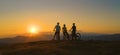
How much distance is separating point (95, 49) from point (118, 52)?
2.31 m

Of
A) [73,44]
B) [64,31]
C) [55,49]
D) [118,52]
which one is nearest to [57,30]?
[64,31]

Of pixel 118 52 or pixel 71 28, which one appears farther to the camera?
pixel 71 28

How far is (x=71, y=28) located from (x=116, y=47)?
32.0ft

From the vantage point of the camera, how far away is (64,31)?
4125 cm

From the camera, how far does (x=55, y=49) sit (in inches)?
1199

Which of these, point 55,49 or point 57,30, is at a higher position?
point 57,30

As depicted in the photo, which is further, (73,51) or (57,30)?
(57,30)

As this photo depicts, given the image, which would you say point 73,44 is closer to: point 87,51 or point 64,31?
point 87,51

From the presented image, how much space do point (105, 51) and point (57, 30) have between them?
38.2 feet

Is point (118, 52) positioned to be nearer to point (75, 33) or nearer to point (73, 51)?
point (73, 51)

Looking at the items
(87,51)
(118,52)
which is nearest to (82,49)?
(87,51)

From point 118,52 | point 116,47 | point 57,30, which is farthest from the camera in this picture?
point 57,30

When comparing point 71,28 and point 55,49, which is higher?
point 71,28

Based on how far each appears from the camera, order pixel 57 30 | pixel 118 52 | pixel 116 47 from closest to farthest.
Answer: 1. pixel 118 52
2. pixel 116 47
3. pixel 57 30
